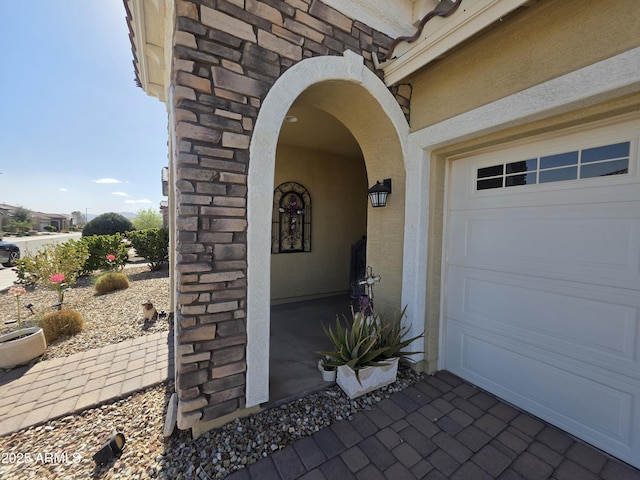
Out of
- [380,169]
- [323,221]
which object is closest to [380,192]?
[380,169]

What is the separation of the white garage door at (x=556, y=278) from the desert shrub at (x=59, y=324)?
597cm

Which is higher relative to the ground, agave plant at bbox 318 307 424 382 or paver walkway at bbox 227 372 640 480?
agave plant at bbox 318 307 424 382

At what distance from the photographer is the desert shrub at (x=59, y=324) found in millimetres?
4055

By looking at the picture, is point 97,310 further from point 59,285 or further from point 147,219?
point 147,219

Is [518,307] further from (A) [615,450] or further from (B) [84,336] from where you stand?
(B) [84,336]

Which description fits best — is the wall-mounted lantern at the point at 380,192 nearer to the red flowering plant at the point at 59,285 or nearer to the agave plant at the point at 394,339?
the agave plant at the point at 394,339

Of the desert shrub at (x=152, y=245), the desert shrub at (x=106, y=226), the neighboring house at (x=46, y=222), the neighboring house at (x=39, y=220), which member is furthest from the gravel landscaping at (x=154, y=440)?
the neighboring house at (x=46, y=222)

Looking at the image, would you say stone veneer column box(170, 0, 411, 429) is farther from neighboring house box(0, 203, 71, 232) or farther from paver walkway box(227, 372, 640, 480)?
neighboring house box(0, 203, 71, 232)

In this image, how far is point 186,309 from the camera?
6.93 feet

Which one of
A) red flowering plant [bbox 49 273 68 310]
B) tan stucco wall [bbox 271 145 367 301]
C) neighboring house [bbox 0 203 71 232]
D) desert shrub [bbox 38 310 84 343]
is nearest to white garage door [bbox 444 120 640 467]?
tan stucco wall [bbox 271 145 367 301]

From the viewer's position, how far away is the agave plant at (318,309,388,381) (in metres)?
2.81

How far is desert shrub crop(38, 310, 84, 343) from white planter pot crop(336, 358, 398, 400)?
15.0 feet

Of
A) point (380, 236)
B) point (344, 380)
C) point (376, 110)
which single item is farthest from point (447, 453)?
point (376, 110)

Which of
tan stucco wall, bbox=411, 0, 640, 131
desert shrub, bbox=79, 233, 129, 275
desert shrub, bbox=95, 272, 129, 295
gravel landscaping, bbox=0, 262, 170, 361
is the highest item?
tan stucco wall, bbox=411, 0, 640, 131
